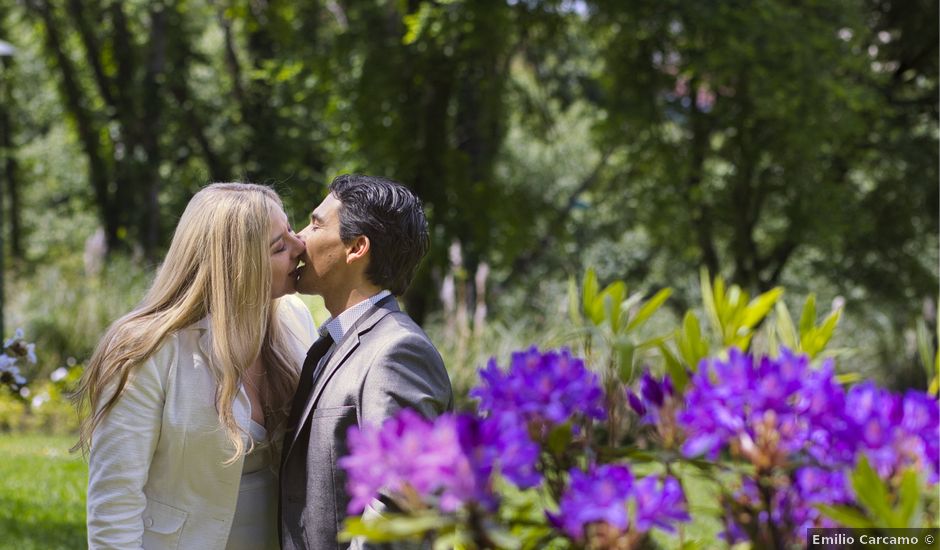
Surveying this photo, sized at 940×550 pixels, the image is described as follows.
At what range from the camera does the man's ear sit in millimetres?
2453

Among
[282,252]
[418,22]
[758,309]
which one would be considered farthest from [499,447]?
[418,22]

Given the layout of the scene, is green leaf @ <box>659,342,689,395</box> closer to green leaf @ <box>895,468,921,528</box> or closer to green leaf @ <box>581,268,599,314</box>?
green leaf @ <box>581,268,599,314</box>

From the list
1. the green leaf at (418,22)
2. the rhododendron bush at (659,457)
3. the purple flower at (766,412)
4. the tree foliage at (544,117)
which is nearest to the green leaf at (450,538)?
the rhododendron bush at (659,457)

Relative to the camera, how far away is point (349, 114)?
32.8 ft

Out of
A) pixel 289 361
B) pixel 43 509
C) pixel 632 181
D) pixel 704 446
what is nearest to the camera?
pixel 704 446

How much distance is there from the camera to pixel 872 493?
1.01 m

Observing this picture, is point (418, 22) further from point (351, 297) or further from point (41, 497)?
point (351, 297)

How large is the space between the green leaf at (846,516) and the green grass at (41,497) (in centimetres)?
498

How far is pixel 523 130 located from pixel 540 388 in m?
12.2

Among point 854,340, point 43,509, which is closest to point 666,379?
point 43,509

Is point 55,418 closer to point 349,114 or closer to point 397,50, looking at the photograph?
point 349,114

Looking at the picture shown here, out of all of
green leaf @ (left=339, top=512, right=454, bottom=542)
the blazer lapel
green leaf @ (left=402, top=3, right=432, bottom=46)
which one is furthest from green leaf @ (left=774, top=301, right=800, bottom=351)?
green leaf @ (left=402, top=3, right=432, bottom=46)

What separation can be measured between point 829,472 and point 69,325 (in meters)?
10.3

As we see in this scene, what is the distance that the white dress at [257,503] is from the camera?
2389 mm
